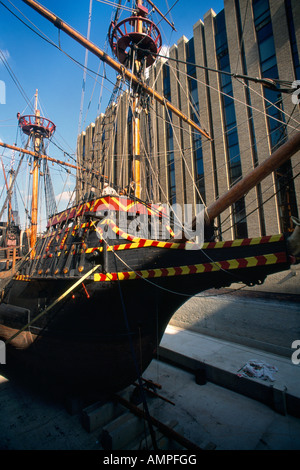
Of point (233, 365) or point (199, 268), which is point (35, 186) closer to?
point (199, 268)

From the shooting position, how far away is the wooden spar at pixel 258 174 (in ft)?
13.4

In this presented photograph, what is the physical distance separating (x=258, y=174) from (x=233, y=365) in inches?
253

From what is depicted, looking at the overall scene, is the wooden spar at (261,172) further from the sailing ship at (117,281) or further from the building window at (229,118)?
the building window at (229,118)

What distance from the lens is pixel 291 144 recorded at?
4.05 metres

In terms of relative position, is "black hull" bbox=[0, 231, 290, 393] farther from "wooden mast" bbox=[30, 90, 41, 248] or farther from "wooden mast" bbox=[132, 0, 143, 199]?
"wooden mast" bbox=[30, 90, 41, 248]

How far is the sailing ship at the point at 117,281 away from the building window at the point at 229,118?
1167 cm

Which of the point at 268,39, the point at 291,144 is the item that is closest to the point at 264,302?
the point at 291,144

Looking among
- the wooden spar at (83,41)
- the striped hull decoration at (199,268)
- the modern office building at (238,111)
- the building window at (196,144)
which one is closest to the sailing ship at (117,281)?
the striped hull decoration at (199,268)

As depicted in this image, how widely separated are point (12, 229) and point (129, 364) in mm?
15017

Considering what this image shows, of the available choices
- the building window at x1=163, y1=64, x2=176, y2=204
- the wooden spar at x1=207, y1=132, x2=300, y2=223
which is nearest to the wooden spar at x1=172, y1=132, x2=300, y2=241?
the wooden spar at x1=207, y1=132, x2=300, y2=223

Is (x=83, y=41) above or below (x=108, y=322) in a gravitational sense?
above

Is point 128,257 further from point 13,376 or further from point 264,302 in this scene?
point 264,302

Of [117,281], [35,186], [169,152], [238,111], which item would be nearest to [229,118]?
[238,111]

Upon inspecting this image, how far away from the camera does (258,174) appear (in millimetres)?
4398
